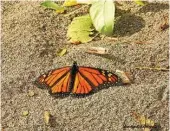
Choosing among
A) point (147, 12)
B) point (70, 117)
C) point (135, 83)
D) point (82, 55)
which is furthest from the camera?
point (147, 12)

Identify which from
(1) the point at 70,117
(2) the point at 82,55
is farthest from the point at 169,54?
(1) the point at 70,117

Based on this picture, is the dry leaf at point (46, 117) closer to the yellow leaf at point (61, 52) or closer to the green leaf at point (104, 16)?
the yellow leaf at point (61, 52)

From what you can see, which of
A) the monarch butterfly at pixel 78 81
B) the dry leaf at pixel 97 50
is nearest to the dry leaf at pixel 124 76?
the monarch butterfly at pixel 78 81

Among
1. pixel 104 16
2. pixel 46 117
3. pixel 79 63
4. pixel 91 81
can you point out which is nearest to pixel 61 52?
pixel 79 63

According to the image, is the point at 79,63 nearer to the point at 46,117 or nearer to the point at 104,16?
the point at 104,16

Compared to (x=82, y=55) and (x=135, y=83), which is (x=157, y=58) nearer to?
(x=135, y=83)

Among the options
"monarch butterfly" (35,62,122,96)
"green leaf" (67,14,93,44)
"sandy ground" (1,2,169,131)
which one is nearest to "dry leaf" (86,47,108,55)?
"sandy ground" (1,2,169,131)
